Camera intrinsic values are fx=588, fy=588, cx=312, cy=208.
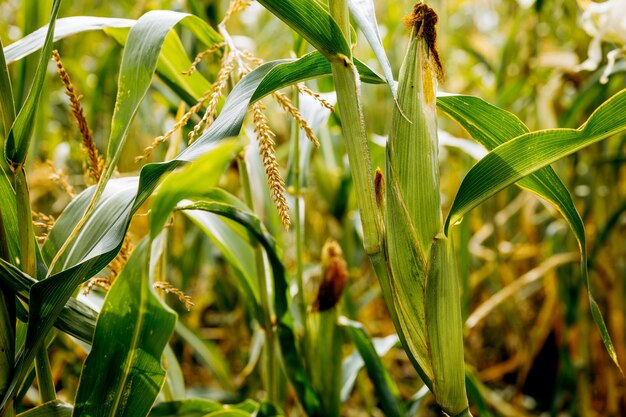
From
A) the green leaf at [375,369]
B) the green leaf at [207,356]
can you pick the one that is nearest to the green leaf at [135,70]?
the green leaf at [375,369]

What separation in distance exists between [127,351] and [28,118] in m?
0.17

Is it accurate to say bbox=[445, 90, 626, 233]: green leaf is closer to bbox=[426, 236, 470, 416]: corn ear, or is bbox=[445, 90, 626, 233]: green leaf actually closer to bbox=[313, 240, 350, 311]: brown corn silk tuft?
bbox=[426, 236, 470, 416]: corn ear

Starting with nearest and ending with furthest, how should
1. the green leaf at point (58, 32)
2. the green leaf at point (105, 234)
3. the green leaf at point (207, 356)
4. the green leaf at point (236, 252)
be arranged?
the green leaf at point (105, 234)
the green leaf at point (58, 32)
the green leaf at point (236, 252)
the green leaf at point (207, 356)

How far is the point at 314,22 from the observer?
1.28 feet

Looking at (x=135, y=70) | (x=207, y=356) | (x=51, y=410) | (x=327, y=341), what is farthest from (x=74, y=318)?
(x=207, y=356)

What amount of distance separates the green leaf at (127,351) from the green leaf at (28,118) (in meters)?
0.13

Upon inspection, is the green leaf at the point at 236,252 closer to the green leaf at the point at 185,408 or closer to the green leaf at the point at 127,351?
the green leaf at the point at 185,408

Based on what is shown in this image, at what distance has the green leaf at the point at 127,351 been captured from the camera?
356 millimetres

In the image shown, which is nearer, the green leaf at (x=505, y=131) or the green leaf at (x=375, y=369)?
the green leaf at (x=505, y=131)

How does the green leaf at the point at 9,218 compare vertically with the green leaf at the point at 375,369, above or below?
above

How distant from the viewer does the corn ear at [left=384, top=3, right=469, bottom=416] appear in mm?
402

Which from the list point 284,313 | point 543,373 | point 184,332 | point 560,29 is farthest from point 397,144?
point 560,29

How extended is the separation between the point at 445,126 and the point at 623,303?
0.70 metres

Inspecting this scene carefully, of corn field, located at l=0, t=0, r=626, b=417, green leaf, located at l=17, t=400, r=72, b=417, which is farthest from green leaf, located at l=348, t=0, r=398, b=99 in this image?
green leaf, located at l=17, t=400, r=72, b=417
